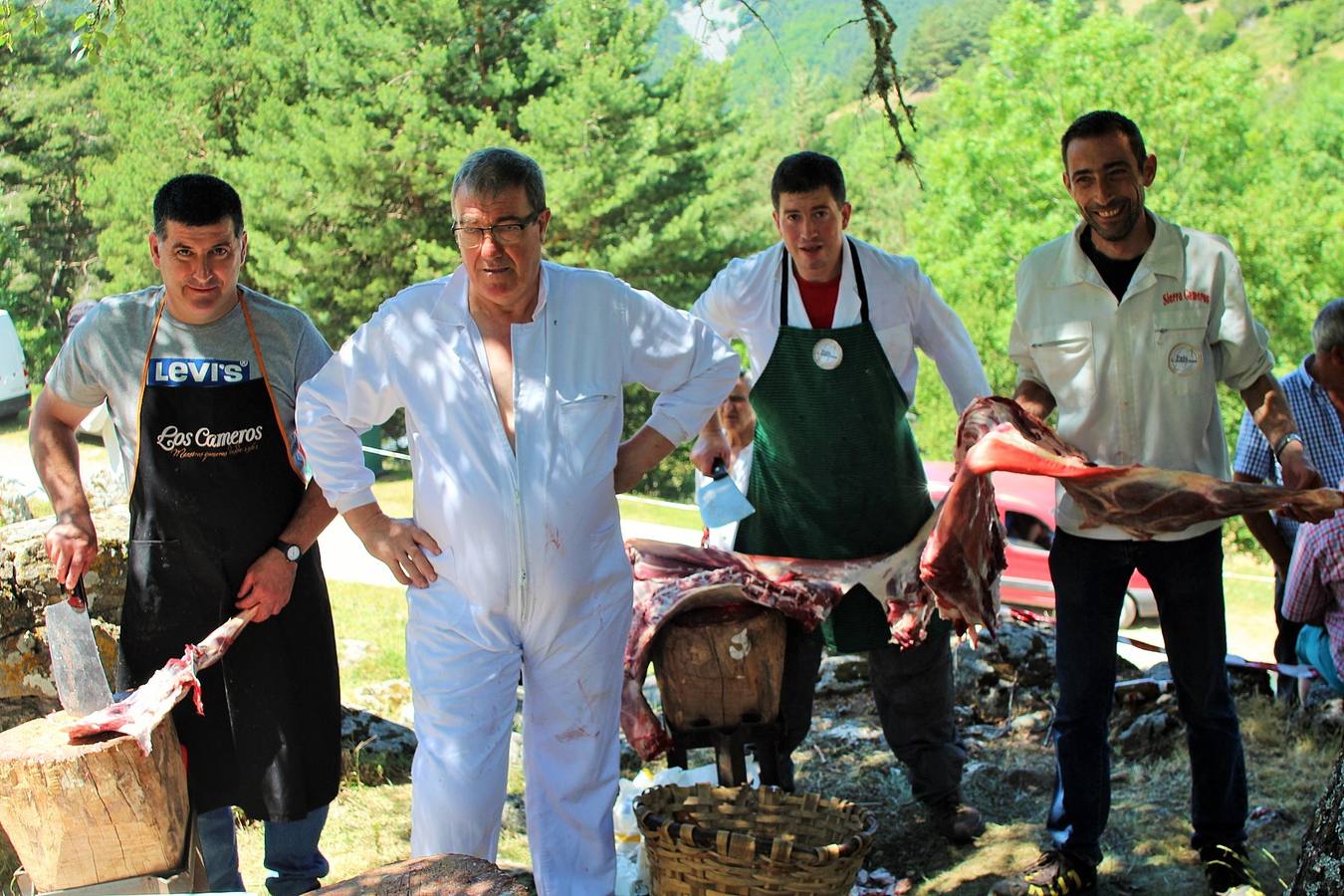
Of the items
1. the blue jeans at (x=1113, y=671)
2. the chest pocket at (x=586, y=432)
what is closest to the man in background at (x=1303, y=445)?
the blue jeans at (x=1113, y=671)

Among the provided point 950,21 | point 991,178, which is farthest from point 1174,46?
point 950,21

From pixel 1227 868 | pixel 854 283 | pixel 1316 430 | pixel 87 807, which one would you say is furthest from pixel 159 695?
pixel 1316 430

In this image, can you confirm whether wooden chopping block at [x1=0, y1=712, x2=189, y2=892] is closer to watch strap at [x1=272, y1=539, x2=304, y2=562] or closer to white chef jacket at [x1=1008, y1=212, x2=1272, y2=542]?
watch strap at [x1=272, y1=539, x2=304, y2=562]

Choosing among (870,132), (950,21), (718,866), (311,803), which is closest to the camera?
(718,866)

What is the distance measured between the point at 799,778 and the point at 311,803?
2384 mm

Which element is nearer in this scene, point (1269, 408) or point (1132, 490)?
point (1132, 490)

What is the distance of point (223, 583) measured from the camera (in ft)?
12.3

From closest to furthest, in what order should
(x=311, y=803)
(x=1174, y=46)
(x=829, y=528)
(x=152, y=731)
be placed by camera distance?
1. (x=152, y=731)
2. (x=311, y=803)
3. (x=829, y=528)
4. (x=1174, y=46)

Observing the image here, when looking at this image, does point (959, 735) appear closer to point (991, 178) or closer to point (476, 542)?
point (476, 542)

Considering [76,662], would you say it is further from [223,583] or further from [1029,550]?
[1029,550]

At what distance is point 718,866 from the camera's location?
3562 mm

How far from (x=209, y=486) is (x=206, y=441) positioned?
A: 129 millimetres

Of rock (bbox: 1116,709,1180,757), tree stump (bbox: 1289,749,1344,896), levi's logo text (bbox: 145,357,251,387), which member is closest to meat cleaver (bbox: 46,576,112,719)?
levi's logo text (bbox: 145,357,251,387)

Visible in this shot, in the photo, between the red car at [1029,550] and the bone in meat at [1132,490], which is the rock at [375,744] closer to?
the bone in meat at [1132,490]
